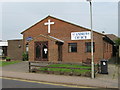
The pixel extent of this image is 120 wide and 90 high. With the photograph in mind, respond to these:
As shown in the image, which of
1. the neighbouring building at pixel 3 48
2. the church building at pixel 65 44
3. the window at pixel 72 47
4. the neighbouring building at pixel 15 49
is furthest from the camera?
the neighbouring building at pixel 3 48

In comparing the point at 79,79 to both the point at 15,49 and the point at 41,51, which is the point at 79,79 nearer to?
the point at 41,51

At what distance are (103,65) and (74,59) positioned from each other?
1025cm

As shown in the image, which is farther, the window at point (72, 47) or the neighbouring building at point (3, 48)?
the neighbouring building at point (3, 48)

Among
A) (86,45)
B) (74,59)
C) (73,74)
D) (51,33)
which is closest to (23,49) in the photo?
(51,33)

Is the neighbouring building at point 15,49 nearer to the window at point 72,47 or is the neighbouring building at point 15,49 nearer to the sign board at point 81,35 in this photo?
the window at point 72,47

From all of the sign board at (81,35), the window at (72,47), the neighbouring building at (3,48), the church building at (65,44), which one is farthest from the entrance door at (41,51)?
the neighbouring building at (3,48)

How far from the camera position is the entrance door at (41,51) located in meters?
21.2

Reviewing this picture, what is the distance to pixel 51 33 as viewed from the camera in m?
23.3

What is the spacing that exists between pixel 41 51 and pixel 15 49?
6811 millimetres

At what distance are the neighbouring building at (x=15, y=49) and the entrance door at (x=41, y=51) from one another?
4858mm

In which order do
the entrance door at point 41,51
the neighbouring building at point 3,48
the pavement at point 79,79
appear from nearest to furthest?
the pavement at point 79,79 < the entrance door at point 41,51 < the neighbouring building at point 3,48

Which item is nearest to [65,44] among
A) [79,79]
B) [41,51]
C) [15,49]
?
[41,51]

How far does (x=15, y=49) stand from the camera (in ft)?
85.0

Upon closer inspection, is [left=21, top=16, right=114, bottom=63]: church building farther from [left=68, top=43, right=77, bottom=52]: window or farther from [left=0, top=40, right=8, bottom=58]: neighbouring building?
[left=0, top=40, right=8, bottom=58]: neighbouring building
